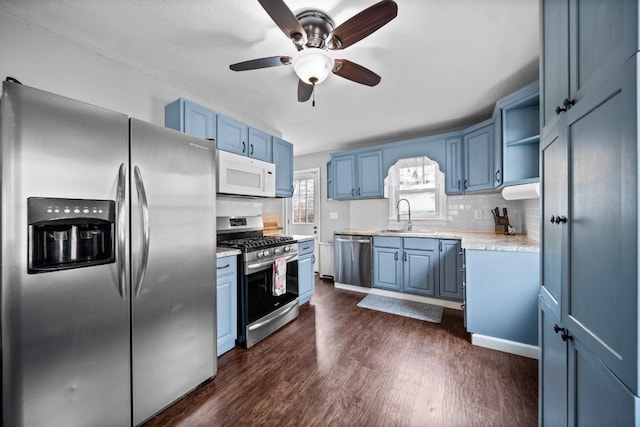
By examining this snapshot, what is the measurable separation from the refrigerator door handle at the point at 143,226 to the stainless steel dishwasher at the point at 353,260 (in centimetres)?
292

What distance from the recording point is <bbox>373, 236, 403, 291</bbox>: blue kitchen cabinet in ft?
11.6

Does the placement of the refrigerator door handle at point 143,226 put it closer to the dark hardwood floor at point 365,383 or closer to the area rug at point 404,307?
the dark hardwood floor at point 365,383

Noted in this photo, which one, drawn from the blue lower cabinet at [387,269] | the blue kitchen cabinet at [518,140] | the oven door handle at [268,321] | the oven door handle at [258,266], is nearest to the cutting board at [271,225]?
the oven door handle at [258,266]

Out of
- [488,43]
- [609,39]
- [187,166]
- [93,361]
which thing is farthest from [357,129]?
[93,361]

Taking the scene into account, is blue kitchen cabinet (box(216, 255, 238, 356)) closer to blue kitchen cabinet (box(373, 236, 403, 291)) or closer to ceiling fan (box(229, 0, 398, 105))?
ceiling fan (box(229, 0, 398, 105))

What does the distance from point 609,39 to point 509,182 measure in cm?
228

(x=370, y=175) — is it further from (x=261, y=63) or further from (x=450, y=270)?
(x=261, y=63)

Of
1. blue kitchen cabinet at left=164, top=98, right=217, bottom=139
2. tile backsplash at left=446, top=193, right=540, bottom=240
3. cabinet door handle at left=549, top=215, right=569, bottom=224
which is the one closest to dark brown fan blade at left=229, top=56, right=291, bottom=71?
blue kitchen cabinet at left=164, top=98, right=217, bottom=139

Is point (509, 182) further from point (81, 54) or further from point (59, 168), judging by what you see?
point (81, 54)

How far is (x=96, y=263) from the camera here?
1.25 metres

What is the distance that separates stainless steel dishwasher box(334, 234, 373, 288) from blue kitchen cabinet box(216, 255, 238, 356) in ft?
6.97

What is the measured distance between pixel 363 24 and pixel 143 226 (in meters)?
1.66

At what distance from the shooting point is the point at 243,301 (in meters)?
2.25

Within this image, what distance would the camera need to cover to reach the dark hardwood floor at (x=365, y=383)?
1.51 meters
